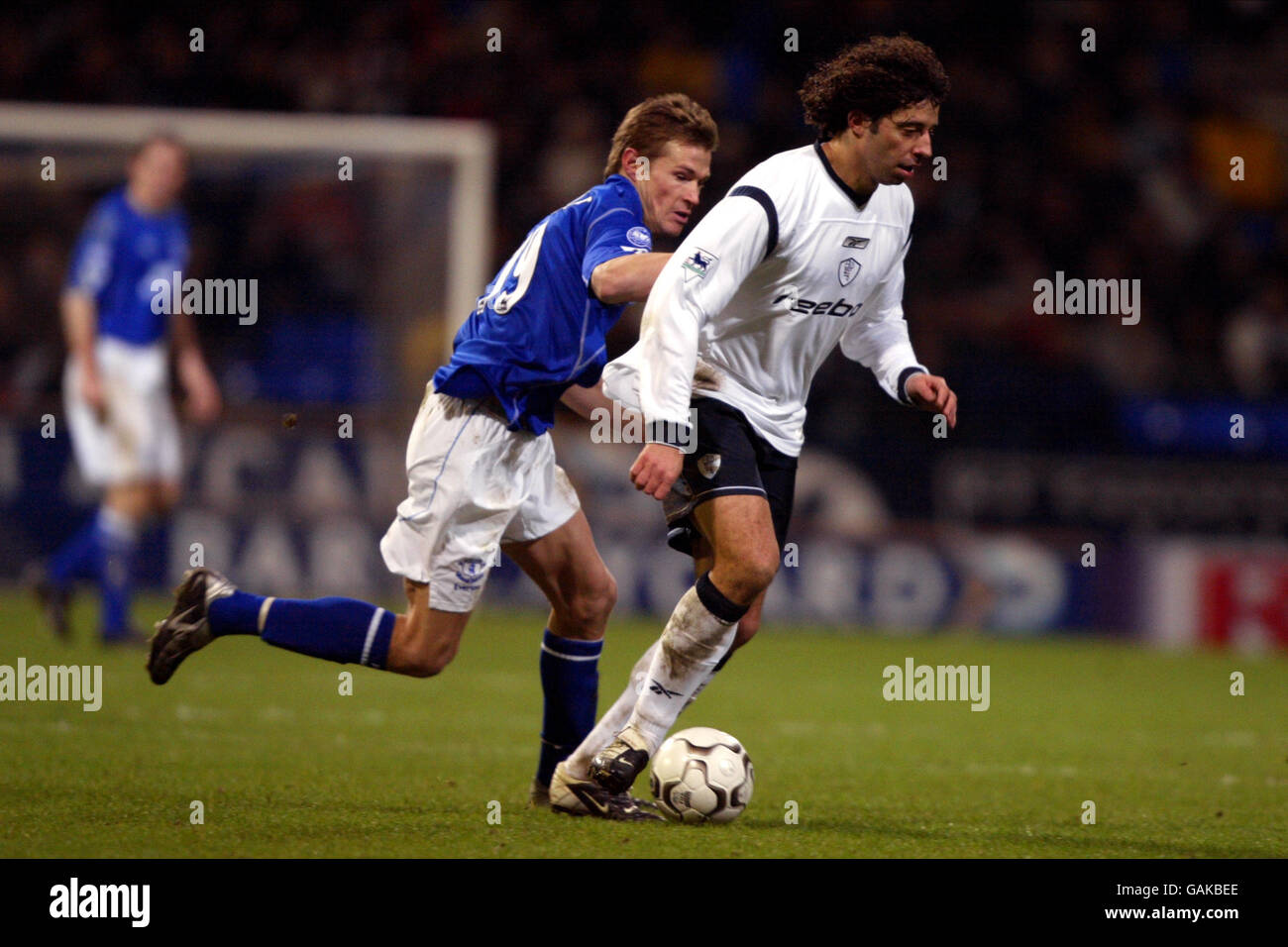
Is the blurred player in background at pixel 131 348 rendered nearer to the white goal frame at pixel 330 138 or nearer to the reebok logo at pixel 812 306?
the white goal frame at pixel 330 138

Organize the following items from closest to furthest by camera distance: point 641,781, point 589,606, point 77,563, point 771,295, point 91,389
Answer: point 771,295, point 589,606, point 641,781, point 77,563, point 91,389

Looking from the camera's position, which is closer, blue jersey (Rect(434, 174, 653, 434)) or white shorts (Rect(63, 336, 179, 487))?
blue jersey (Rect(434, 174, 653, 434))

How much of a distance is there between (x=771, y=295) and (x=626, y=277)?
55 cm

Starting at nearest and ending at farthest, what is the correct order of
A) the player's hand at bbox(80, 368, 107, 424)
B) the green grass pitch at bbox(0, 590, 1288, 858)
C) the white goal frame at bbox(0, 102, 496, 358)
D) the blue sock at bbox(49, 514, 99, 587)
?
the green grass pitch at bbox(0, 590, 1288, 858)
the blue sock at bbox(49, 514, 99, 587)
the player's hand at bbox(80, 368, 107, 424)
the white goal frame at bbox(0, 102, 496, 358)

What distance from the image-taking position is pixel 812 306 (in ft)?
16.7

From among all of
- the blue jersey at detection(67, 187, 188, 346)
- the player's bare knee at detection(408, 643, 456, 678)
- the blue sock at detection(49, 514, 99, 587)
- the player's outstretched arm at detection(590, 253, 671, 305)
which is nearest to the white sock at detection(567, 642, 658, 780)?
the player's bare knee at detection(408, 643, 456, 678)

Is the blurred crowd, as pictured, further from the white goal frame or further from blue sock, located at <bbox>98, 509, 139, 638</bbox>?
blue sock, located at <bbox>98, 509, 139, 638</bbox>

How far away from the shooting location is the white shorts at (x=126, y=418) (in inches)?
387

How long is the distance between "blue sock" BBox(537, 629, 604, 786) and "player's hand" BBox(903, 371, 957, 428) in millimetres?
1279

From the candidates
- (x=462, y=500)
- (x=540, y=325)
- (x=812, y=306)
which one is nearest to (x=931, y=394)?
(x=812, y=306)

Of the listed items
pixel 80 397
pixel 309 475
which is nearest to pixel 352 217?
pixel 309 475

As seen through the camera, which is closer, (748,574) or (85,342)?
(748,574)

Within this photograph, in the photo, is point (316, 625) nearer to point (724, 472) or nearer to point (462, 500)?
point (462, 500)

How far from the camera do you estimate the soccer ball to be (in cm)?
496
